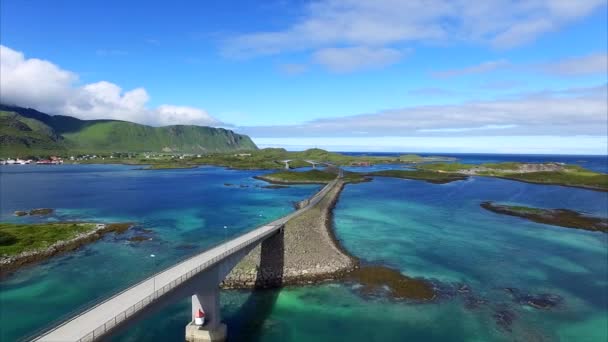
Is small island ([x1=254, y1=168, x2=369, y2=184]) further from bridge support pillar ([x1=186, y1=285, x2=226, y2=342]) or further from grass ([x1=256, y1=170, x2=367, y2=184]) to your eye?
bridge support pillar ([x1=186, y1=285, x2=226, y2=342])

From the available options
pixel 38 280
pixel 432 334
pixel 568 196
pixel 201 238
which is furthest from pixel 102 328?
pixel 568 196

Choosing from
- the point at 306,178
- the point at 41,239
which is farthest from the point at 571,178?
the point at 41,239

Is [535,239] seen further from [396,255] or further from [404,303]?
[404,303]

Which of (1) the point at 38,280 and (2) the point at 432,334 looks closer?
(2) the point at 432,334

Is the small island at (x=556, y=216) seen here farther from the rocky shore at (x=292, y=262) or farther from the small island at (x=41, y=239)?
the small island at (x=41, y=239)

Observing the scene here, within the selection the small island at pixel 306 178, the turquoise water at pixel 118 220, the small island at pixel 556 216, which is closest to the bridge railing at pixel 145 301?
the turquoise water at pixel 118 220

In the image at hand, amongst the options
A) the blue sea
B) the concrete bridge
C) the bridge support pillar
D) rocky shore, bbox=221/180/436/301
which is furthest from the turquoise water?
Answer: rocky shore, bbox=221/180/436/301
